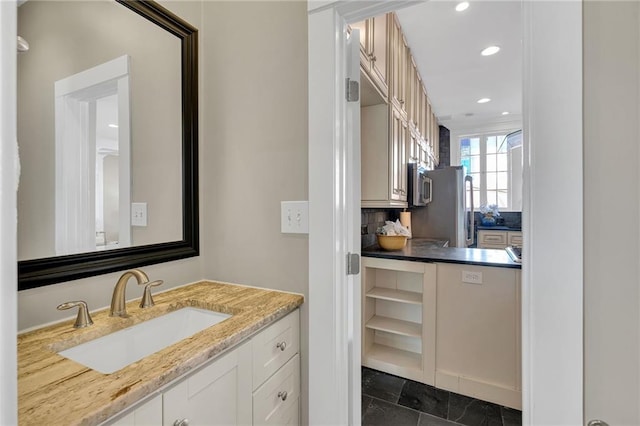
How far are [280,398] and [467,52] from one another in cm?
332

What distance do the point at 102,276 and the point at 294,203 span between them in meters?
0.73

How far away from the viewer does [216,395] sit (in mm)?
789

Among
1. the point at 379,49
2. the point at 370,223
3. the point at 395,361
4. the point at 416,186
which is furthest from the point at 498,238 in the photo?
the point at 379,49

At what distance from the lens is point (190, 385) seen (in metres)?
0.71

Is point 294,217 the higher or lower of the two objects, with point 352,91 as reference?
lower

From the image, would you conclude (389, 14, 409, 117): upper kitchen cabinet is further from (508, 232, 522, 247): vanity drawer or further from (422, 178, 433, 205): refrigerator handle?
(508, 232, 522, 247): vanity drawer

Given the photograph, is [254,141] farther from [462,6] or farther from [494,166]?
[494,166]

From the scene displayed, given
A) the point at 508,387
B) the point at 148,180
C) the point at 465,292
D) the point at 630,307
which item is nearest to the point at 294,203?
the point at 148,180

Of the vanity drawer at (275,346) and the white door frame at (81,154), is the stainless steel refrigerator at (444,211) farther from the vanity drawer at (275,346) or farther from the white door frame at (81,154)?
the white door frame at (81,154)

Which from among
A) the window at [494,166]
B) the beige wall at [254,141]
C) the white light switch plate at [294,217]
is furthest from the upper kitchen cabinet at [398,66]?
the window at [494,166]

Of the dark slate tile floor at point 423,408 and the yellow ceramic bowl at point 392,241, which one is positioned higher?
the yellow ceramic bowl at point 392,241

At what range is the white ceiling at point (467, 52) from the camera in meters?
2.27

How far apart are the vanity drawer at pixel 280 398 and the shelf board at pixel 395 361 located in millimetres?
1235

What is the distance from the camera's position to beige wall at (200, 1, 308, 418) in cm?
118
